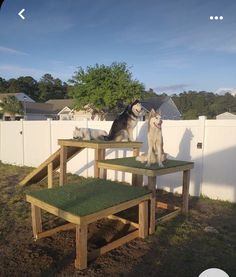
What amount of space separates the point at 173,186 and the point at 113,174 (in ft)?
6.47

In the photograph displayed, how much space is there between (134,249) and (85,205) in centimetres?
97

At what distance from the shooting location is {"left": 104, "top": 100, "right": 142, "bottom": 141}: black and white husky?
5.94 metres

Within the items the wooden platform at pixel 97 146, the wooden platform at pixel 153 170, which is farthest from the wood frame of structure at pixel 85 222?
the wooden platform at pixel 97 146

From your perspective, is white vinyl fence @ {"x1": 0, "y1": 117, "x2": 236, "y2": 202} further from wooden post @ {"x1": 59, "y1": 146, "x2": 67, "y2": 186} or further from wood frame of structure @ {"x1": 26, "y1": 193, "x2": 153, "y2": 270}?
wood frame of structure @ {"x1": 26, "y1": 193, "x2": 153, "y2": 270}

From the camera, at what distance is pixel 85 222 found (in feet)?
10.7

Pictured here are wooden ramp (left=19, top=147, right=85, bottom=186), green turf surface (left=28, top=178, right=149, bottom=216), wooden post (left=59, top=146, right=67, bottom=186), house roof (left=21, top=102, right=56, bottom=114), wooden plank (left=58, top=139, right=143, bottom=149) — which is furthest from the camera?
house roof (left=21, top=102, right=56, bottom=114)

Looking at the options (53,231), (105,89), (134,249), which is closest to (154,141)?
(134,249)

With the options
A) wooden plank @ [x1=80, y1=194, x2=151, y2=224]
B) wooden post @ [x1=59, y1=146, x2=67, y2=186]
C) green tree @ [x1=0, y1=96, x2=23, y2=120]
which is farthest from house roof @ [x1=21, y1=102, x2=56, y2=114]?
wooden plank @ [x1=80, y1=194, x2=151, y2=224]

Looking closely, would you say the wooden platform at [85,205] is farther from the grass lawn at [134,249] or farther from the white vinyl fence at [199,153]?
the white vinyl fence at [199,153]

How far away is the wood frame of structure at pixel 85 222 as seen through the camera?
330 cm

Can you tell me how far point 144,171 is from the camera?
441 cm

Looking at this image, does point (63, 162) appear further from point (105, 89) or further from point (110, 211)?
point (105, 89)

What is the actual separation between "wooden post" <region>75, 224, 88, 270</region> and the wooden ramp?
3384 millimetres

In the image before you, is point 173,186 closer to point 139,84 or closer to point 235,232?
point 235,232
